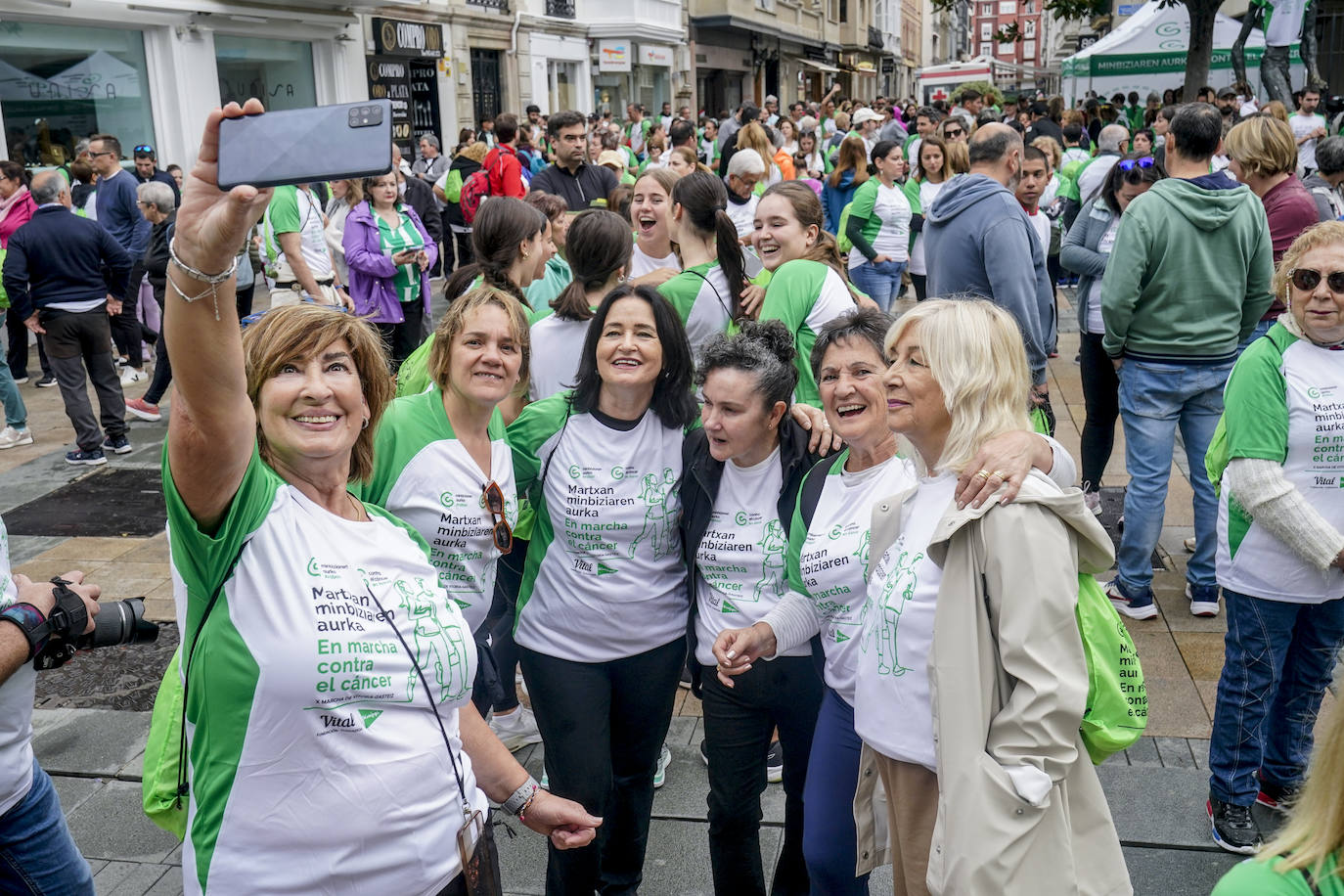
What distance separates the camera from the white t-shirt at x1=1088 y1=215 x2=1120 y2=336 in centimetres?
624

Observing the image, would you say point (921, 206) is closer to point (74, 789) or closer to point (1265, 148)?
point (1265, 148)

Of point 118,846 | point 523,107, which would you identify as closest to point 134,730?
point 118,846

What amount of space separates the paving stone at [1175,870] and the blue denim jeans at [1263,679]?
0.19 meters

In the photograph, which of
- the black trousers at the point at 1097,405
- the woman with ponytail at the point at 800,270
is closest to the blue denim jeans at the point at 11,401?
the woman with ponytail at the point at 800,270

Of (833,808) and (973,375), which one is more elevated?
(973,375)

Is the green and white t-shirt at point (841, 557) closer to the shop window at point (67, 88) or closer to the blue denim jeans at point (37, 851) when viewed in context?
the blue denim jeans at point (37, 851)

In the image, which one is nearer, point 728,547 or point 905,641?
point 905,641

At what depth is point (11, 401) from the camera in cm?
877

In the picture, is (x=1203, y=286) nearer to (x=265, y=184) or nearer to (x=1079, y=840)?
(x=1079, y=840)

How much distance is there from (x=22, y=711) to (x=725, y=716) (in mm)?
1682

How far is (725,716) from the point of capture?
10.2 feet

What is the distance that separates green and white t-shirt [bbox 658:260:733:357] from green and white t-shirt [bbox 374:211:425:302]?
3949mm

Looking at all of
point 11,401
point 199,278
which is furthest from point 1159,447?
point 11,401

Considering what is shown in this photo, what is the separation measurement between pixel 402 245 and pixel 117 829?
506cm
